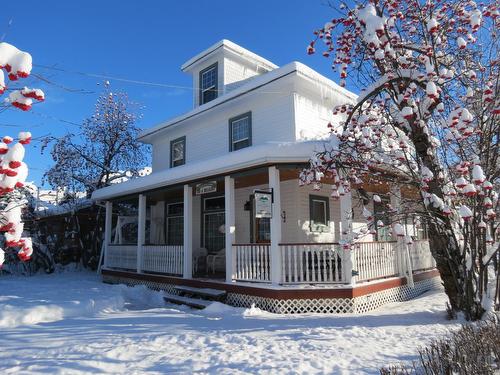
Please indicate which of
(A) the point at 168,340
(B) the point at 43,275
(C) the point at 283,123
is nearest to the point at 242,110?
(C) the point at 283,123

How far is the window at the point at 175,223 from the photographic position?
14445 mm

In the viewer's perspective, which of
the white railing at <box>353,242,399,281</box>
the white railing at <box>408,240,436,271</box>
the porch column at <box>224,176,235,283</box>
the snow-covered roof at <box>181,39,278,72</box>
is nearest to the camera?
the white railing at <box>353,242,399,281</box>

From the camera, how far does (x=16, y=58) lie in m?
2.52

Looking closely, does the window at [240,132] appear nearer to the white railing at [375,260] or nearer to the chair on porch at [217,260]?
the chair on porch at [217,260]

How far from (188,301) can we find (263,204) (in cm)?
312

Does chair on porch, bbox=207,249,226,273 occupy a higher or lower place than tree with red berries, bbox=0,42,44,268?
lower

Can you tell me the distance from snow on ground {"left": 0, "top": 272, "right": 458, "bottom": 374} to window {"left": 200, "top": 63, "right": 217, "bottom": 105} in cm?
800

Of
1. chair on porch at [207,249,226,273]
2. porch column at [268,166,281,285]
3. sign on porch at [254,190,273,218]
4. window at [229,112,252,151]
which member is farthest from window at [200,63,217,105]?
sign on porch at [254,190,273,218]

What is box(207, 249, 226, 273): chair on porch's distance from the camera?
11.9 meters

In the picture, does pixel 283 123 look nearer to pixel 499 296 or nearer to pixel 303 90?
pixel 303 90

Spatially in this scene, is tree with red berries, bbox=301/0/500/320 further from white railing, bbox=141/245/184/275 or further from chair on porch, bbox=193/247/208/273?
chair on porch, bbox=193/247/208/273

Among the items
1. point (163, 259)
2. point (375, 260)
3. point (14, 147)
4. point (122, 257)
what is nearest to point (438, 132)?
point (375, 260)

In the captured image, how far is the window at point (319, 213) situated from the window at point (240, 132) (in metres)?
2.60

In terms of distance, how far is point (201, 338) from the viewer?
233 inches
